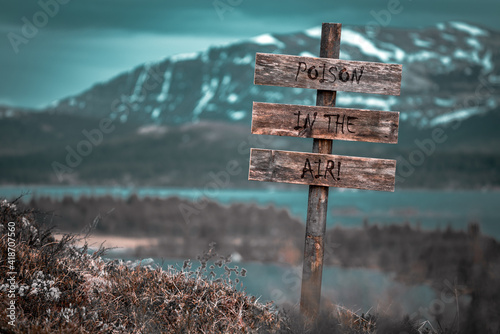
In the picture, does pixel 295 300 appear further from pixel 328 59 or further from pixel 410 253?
pixel 410 253

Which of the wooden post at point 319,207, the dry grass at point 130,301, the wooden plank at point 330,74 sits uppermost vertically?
the wooden plank at point 330,74

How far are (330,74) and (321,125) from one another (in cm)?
70

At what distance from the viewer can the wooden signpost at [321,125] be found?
7.48 m

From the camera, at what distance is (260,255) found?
93062mm

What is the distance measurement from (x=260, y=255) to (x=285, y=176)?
86.8 meters

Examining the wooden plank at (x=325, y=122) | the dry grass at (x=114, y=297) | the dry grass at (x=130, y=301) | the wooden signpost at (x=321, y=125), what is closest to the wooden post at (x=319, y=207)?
the wooden signpost at (x=321, y=125)

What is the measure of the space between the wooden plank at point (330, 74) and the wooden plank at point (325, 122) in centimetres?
32

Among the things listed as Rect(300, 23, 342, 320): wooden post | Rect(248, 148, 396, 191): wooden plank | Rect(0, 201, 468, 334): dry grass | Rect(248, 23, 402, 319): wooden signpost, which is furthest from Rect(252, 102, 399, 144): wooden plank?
Rect(0, 201, 468, 334): dry grass

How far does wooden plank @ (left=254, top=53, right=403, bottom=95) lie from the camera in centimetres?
748

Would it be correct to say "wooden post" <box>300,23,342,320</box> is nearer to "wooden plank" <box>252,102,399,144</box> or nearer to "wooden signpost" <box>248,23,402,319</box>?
"wooden signpost" <box>248,23,402,319</box>

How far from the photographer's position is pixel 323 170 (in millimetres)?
7508

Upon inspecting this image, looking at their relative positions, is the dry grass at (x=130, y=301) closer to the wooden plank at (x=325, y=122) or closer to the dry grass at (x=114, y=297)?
the dry grass at (x=114, y=297)

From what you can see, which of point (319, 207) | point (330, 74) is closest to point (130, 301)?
point (319, 207)

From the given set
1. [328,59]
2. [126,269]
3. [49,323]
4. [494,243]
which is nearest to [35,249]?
[126,269]
